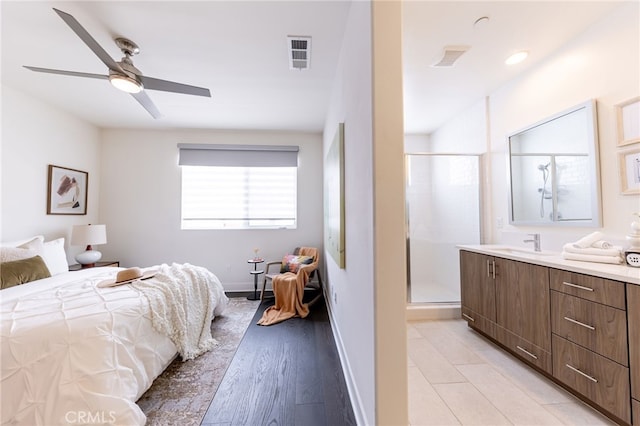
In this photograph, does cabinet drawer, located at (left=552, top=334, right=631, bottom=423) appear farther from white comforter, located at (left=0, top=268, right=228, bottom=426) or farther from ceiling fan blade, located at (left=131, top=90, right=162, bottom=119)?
ceiling fan blade, located at (left=131, top=90, right=162, bottom=119)

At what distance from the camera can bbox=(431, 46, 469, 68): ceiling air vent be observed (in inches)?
84.9

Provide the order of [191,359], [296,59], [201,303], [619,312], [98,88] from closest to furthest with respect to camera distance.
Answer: [619,312]
[191,359]
[296,59]
[201,303]
[98,88]

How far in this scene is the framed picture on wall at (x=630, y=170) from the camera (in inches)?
66.8

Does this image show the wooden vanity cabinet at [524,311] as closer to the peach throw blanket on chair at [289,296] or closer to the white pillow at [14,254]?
the peach throw blanket on chair at [289,296]

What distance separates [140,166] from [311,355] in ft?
13.2

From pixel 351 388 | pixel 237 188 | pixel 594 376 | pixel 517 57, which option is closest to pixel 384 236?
pixel 351 388

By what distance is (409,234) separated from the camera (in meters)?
3.45

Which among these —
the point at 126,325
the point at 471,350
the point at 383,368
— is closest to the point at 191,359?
the point at 126,325

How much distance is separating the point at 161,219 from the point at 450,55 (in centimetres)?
451

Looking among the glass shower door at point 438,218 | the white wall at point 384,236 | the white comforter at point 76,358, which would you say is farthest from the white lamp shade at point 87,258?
the glass shower door at point 438,218

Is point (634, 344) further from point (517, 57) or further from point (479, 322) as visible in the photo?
point (517, 57)

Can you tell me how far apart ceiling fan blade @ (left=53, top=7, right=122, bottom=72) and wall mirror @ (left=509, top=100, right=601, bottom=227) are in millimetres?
3600

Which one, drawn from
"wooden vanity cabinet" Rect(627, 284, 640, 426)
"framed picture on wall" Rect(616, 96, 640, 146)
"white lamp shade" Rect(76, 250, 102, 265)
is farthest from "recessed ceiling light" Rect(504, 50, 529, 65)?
"white lamp shade" Rect(76, 250, 102, 265)

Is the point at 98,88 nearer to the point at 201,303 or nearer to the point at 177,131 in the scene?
the point at 177,131
